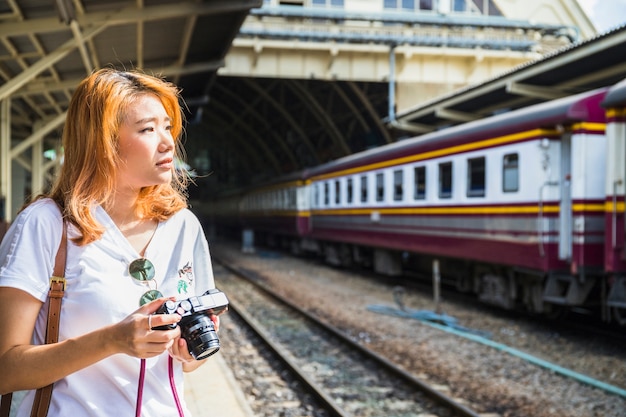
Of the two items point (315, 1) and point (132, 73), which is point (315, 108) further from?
point (132, 73)

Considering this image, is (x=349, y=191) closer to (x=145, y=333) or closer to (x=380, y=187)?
(x=380, y=187)

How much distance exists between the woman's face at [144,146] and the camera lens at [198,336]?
45cm

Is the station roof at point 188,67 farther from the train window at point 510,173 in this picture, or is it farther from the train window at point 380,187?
the train window at point 510,173

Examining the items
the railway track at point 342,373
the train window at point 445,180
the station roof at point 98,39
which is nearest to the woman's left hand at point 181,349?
the railway track at point 342,373

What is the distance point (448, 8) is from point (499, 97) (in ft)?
48.0

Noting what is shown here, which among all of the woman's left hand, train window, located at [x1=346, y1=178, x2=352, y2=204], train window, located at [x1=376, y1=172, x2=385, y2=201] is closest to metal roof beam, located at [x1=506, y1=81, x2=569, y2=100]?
train window, located at [x1=376, y1=172, x2=385, y2=201]

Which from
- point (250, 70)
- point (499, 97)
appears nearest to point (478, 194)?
point (499, 97)

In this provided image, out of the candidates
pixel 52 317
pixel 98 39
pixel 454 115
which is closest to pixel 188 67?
→ pixel 98 39

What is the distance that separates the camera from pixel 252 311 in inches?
511

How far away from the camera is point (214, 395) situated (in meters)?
6.37

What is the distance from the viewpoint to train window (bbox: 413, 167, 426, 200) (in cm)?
1374

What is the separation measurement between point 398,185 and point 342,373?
7.62 m

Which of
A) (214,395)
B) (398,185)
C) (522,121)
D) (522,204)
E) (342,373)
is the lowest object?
(342,373)

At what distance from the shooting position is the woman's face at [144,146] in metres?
1.94
